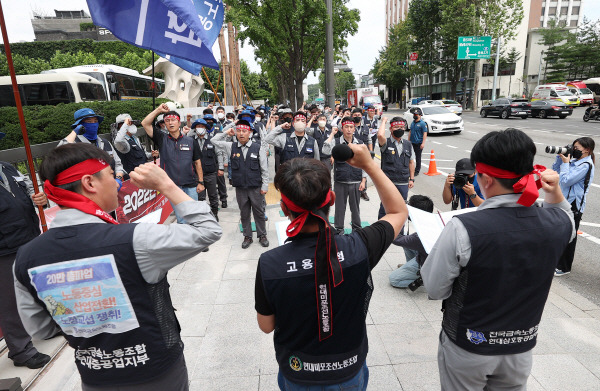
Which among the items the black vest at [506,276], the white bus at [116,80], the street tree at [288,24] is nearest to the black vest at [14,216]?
the black vest at [506,276]

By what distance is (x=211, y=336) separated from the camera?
357cm

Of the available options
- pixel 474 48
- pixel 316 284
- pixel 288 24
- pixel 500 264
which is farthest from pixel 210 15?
pixel 474 48

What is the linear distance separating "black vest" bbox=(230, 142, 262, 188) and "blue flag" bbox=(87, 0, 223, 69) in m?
2.34

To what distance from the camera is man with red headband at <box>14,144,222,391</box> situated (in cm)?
152

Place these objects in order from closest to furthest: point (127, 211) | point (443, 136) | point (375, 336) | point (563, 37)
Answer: point (375, 336)
point (127, 211)
point (443, 136)
point (563, 37)

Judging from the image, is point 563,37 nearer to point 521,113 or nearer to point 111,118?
point 521,113

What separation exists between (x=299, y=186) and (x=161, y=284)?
0.85m

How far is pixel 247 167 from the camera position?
579 cm

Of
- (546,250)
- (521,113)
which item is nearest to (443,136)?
(521,113)

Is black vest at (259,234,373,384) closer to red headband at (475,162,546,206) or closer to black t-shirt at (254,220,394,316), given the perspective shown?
black t-shirt at (254,220,394,316)

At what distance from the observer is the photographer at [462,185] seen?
→ 3410mm

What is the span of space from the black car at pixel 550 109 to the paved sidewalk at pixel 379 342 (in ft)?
84.4

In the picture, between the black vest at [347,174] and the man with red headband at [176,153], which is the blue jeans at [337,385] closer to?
the man with red headband at [176,153]

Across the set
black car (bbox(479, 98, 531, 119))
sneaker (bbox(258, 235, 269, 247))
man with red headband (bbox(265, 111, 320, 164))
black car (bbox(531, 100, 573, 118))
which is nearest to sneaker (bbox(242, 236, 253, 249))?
sneaker (bbox(258, 235, 269, 247))
